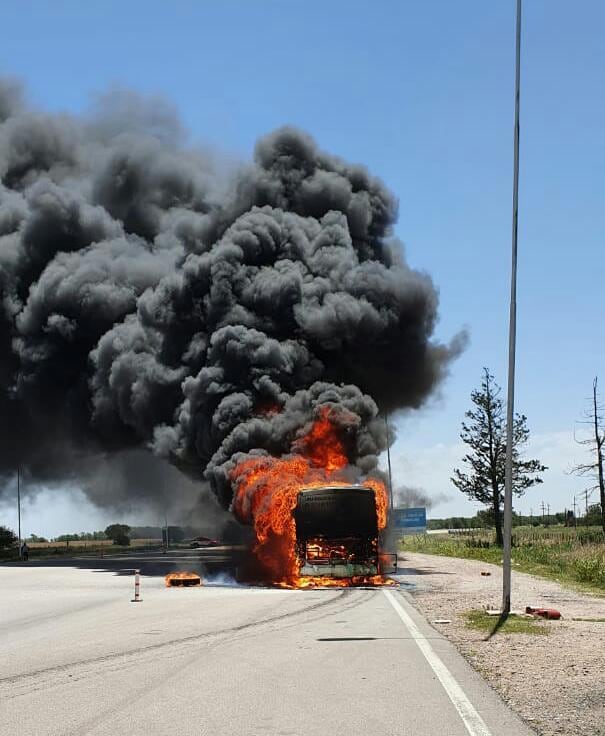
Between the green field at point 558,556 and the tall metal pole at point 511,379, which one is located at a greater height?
the tall metal pole at point 511,379

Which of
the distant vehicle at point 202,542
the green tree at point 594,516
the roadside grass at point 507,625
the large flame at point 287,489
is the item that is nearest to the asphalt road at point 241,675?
the roadside grass at point 507,625

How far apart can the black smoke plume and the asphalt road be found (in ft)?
56.3

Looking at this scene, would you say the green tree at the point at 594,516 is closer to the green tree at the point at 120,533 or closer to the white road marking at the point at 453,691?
the green tree at the point at 120,533

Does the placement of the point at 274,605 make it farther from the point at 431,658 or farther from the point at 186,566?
the point at 186,566

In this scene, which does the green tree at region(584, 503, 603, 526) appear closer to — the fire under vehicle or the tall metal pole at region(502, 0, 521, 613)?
the fire under vehicle

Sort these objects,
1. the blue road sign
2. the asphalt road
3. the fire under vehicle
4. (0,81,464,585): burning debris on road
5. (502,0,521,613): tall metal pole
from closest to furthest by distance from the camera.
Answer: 1. the asphalt road
2. (502,0,521,613): tall metal pole
3. the fire under vehicle
4. (0,81,464,585): burning debris on road
5. the blue road sign

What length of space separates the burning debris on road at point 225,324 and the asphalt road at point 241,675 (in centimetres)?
1156

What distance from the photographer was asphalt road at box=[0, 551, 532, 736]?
6887 mm

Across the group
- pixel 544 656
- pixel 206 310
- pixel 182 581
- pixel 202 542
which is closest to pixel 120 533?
pixel 202 542

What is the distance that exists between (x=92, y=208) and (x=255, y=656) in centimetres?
4526

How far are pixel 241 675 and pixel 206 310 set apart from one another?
31892 mm

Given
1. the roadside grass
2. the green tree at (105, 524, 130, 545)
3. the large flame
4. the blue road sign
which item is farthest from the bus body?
the green tree at (105, 524, 130, 545)

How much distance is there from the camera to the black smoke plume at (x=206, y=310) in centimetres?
3597

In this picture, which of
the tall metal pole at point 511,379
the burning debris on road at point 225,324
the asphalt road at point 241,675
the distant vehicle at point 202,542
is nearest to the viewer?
the asphalt road at point 241,675
